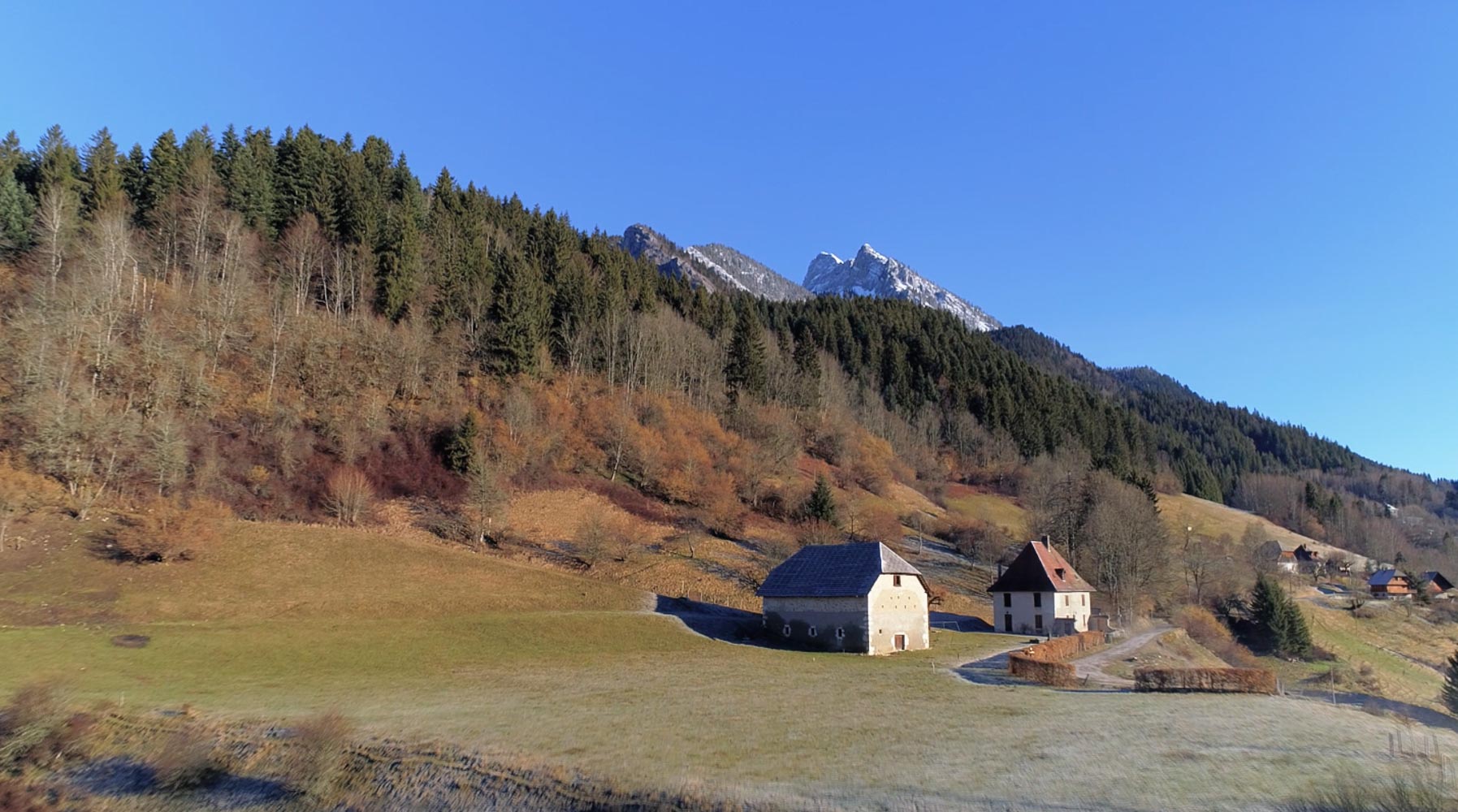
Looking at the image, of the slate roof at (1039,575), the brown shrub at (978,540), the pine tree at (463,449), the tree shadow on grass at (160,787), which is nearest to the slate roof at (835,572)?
the slate roof at (1039,575)

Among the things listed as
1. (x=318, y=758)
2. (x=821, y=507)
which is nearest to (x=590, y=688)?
(x=318, y=758)

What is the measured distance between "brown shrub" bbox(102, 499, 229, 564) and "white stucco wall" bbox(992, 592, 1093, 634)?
53.7m

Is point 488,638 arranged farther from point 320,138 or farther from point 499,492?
point 320,138

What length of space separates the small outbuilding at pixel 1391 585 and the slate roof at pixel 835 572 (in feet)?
295

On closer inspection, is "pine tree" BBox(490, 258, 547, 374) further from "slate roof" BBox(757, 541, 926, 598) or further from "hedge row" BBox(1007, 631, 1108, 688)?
"hedge row" BBox(1007, 631, 1108, 688)

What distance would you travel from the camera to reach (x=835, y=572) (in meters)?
48.3

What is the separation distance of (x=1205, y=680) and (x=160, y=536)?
4994cm

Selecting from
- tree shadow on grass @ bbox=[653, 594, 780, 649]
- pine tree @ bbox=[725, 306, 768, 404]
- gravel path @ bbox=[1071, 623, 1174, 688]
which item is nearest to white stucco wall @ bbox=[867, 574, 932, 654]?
tree shadow on grass @ bbox=[653, 594, 780, 649]

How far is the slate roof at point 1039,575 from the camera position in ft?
189

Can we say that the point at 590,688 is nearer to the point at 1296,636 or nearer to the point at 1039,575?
the point at 1039,575

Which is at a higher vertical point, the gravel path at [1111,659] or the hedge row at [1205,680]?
the hedge row at [1205,680]

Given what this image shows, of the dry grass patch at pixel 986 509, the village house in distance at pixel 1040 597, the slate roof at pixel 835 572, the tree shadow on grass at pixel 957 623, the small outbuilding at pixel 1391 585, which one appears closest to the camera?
the slate roof at pixel 835 572

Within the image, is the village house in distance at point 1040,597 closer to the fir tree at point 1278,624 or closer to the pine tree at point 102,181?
the fir tree at point 1278,624

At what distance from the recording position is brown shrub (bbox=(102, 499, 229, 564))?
131ft
